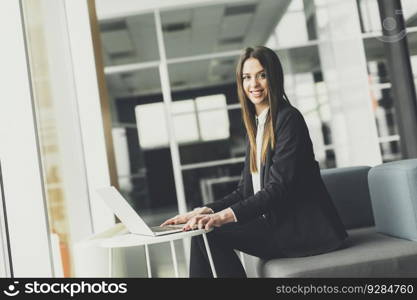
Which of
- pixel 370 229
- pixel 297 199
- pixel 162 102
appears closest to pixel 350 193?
pixel 370 229

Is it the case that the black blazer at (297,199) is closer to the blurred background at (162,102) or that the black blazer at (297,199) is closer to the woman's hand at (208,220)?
the woman's hand at (208,220)

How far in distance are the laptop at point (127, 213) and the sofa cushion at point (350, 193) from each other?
1035mm

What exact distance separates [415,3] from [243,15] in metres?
3.19

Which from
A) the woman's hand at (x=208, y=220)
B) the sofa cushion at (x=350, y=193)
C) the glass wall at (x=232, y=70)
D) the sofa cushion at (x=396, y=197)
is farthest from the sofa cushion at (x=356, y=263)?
the glass wall at (x=232, y=70)

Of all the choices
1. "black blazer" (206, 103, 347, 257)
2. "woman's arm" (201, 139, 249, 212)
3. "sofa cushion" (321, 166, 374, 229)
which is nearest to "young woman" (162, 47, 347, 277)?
"black blazer" (206, 103, 347, 257)

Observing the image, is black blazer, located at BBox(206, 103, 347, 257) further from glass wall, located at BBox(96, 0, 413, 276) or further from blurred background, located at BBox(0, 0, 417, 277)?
glass wall, located at BBox(96, 0, 413, 276)

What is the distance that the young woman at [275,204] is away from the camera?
2201 mm

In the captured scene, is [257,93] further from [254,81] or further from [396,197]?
[396,197]

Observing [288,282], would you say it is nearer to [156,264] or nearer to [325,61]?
[156,264]

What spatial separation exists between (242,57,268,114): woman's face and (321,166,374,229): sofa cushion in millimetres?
758

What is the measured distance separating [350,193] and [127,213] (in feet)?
4.38

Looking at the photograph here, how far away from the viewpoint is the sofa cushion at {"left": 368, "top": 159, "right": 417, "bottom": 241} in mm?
2273

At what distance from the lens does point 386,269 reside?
213 cm

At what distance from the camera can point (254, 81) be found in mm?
2371
